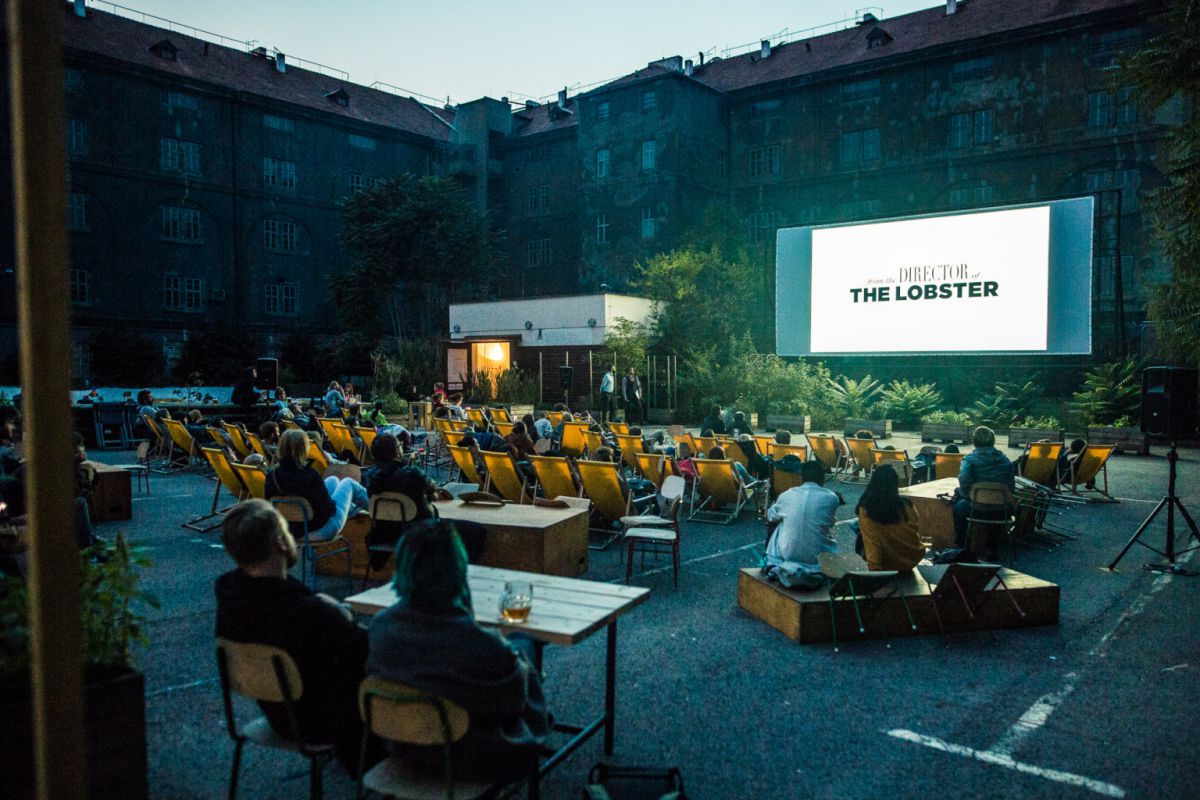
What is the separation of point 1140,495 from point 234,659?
1288 centimetres

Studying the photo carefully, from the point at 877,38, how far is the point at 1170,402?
100 feet

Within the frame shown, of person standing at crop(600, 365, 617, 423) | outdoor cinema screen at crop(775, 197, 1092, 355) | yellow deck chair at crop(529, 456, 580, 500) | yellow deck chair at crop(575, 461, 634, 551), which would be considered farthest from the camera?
Answer: person standing at crop(600, 365, 617, 423)

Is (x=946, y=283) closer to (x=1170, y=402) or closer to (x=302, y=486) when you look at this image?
(x=1170, y=402)

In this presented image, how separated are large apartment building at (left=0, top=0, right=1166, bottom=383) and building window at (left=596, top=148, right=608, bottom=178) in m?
0.14

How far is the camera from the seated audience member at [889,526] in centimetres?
586

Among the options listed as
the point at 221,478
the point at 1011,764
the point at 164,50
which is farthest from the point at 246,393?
the point at 164,50

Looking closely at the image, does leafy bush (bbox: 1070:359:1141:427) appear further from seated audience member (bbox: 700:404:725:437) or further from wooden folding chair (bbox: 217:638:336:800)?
wooden folding chair (bbox: 217:638:336:800)

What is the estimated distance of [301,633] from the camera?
2922 millimetres

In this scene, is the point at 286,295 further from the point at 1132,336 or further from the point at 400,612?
the point at 400,612

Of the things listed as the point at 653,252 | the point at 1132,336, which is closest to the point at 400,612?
the point at 1132,336

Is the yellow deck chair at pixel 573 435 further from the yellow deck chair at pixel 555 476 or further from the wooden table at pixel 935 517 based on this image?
the wooden table at pixel 935 517

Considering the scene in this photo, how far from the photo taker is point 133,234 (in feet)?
104

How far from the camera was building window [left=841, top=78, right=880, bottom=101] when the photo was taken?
32.6m

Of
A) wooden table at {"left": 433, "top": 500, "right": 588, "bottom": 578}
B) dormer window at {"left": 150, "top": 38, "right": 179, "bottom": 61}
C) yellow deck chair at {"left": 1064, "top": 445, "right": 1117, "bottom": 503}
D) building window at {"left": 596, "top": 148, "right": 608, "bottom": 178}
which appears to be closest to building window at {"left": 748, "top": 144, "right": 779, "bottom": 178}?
building window at {"left": 596, "top": 148, "right": 608, "bottom": 178}
